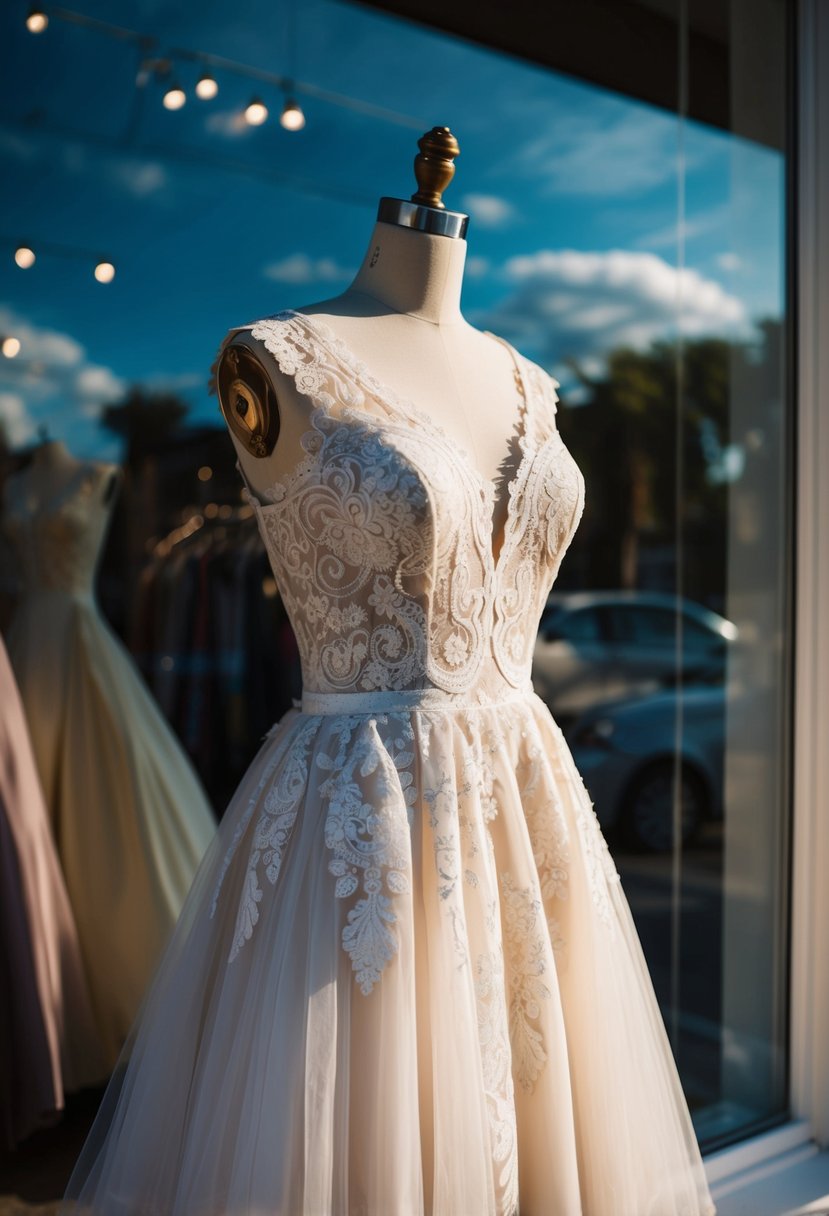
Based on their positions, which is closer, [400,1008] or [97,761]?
[400,1008]

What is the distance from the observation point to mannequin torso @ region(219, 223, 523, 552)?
1628 mm

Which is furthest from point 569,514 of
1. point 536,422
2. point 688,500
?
point 688,500

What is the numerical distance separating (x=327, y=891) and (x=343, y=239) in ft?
8.52

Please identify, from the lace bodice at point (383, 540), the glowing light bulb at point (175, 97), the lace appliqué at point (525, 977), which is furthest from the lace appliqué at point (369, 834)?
the glowing light bulb at point (175, 97)

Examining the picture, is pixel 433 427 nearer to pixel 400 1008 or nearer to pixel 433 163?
pixel 433 163

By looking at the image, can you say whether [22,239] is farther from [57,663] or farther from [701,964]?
Result: [701,964]

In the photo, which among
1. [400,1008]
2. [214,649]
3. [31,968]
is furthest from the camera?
[214,649]

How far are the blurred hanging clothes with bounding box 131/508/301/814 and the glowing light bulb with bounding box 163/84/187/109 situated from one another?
1298 millimetres

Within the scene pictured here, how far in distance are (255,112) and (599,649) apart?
7.09ft

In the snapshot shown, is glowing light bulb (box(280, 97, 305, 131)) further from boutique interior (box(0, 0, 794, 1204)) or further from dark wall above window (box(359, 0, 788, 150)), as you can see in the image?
dark wall above window (box(359, 0, 788, 150))

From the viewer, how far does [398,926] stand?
1389 millimetres

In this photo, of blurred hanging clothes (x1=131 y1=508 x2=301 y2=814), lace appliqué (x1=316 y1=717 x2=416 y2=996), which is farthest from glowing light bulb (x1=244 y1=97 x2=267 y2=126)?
lace appliqué (x1=316 y1=717 x2=416 y2=996)

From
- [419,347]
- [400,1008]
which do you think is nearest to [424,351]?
[419,347]

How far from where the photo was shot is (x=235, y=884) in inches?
60.8
